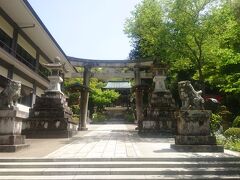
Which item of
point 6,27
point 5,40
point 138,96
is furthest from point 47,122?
point 138,96

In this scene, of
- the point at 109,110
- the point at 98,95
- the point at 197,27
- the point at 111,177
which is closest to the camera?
the point at 111,177

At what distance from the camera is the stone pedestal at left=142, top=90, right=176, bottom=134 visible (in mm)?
20234

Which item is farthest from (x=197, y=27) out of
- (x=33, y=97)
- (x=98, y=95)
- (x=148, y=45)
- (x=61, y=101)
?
(x=98, y=95)

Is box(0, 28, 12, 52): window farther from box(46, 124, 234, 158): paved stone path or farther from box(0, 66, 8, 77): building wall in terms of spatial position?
box(46, 124, 234, 158): paved stone path

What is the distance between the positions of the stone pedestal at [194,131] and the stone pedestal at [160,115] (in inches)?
→ 309

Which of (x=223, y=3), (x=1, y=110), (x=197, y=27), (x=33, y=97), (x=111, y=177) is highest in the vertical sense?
(x=223, y=3)

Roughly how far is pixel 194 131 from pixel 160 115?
8.53m

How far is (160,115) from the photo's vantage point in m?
20.6

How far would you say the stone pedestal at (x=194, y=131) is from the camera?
1183cm

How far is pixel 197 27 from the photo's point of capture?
62.3 ft

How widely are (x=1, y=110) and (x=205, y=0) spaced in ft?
48.7

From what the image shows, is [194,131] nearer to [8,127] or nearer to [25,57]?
[8,127]

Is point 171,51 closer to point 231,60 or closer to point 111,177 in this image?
point 231,60

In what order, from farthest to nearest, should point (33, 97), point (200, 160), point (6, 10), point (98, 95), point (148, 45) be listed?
point (98, 95)
point (33, 97)
point (148, 45)
point (6, 10)
point (200, 160)
